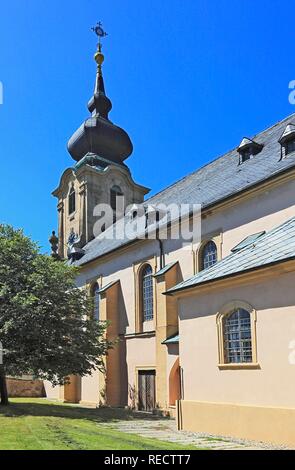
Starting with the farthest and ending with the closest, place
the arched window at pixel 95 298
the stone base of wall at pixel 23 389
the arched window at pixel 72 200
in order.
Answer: the arched window at pixel 72 200
the stone base of wall at pixel 23 389
the arched window at pixel 95 298

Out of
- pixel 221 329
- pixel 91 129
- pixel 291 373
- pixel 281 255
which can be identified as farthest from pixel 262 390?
pixel 91 129

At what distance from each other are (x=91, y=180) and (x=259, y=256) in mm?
26809

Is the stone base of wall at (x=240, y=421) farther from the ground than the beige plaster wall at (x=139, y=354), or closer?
closer

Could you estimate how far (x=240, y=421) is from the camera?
40.9ft

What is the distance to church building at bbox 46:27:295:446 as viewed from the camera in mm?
12133

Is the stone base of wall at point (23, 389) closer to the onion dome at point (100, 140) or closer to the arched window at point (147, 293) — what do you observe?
the arched window at point (147, 293)

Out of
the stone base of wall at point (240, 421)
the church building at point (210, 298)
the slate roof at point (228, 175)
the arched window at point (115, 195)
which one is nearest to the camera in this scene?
the stone base of wall at point (240, 421)

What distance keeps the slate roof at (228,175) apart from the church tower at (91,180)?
8.85 metres

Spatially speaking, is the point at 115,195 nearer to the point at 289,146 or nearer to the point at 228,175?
the point at 228,175

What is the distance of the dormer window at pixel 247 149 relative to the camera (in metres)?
22.0

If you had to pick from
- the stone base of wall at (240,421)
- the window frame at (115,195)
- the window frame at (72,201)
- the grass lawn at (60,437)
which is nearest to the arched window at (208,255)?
the stone base of wall at (240,421)

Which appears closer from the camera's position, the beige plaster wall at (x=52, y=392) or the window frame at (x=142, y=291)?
the window frame at (x=142, y=291)

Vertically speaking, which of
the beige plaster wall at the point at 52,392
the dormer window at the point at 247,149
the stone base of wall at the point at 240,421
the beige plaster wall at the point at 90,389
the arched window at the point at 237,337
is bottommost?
the beige plaster wall at the point at 52,392

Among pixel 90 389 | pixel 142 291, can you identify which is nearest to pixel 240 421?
pixel 142 291
